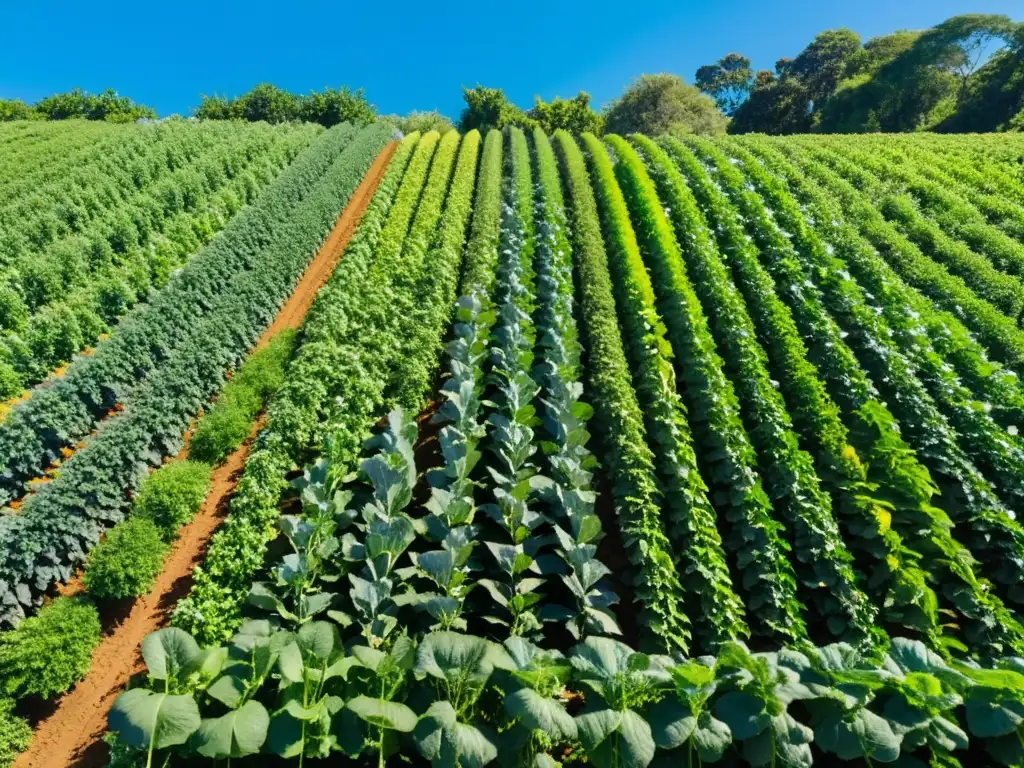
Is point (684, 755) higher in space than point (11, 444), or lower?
lower

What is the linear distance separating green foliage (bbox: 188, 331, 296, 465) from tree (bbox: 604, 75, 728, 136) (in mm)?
40859

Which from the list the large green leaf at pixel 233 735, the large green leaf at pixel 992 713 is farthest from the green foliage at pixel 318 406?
the large green leaf at pixel 992 713

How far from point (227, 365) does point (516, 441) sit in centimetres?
809

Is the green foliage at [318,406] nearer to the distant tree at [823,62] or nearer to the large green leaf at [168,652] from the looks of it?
the large green leaf at [168,652]

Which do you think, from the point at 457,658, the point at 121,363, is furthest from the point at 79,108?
the point at 457,658

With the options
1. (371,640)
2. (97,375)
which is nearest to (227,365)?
(97,375)

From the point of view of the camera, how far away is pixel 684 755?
545 centimetres

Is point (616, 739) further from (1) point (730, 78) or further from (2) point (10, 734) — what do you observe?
(1) point (730, 78)

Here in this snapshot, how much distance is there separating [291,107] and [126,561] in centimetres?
4376

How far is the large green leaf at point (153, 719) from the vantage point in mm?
5102

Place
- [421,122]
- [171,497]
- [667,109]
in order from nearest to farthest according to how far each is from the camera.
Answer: [171,497] → [421,122] → [667,109]

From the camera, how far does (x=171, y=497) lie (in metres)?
9.70

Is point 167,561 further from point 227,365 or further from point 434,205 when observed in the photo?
point 434,205

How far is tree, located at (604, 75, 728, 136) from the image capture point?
47938mm
